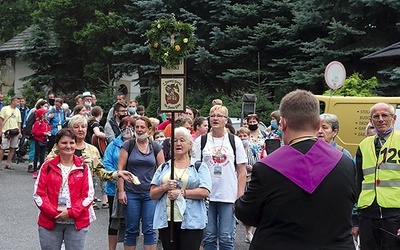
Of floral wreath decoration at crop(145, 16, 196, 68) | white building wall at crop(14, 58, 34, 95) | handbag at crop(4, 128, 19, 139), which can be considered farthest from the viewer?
white building wall at crop(14, 58, 34, 95)

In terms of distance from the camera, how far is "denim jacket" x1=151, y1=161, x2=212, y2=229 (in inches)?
251

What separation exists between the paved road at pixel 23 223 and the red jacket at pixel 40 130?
1151 millimetres

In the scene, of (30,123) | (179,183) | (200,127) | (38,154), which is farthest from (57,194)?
(30,123)

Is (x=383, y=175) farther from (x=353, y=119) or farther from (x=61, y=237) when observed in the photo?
(x=353, y=119)

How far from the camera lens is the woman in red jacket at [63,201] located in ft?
19.8

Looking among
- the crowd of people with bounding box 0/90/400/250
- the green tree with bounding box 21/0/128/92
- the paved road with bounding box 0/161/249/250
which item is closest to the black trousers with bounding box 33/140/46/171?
the paved road with bounding box 0/161/249/250

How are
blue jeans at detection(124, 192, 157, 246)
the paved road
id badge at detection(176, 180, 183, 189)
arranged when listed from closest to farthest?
1. id badge at detection(176, 180, 183, 189)
2. blue jeans at detection(124, 192, 157, 246)
3. the paved road

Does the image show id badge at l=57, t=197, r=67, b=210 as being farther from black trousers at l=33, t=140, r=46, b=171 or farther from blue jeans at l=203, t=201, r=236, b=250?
black trousers at l=33, t=140, r=46, b=171

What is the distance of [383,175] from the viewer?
6344 mm

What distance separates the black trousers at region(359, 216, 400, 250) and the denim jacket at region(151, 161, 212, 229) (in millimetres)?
1610

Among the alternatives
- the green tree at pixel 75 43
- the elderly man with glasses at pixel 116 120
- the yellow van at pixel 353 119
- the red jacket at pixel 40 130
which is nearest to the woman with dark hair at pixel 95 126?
the elderly man with glasses at pixel 116 120

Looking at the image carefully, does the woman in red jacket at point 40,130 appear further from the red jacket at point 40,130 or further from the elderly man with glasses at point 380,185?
the elderly man with glasses at point 380,185

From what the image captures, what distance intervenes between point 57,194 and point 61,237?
0.44 m

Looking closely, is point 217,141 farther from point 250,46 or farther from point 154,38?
point 250,46
